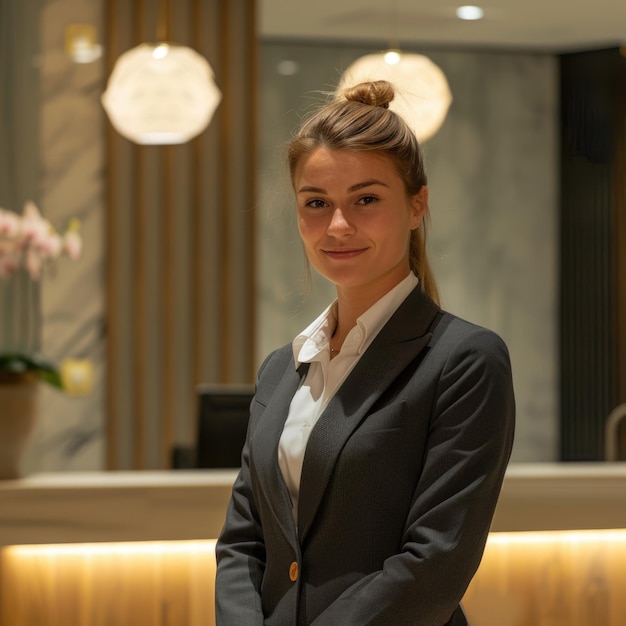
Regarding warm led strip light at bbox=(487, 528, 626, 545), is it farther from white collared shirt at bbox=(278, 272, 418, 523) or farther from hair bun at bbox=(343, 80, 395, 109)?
hair bun at bbox=(343, 80, 395, 109)

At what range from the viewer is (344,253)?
54.7 inches

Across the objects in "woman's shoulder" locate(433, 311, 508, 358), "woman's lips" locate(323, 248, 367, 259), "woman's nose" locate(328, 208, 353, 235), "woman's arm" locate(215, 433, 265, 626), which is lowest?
"woman's arm" locate(215, 433, 265, 626)

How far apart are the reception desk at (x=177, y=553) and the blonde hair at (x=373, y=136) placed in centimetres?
100

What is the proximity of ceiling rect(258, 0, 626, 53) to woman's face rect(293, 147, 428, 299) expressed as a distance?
4.11 meters

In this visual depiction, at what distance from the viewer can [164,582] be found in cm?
227

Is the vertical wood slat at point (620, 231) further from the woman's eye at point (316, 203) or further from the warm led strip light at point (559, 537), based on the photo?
the woman's eye at point (316, 203)

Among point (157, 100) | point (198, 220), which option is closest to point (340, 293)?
point (157, 100)

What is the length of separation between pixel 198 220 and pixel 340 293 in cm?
332

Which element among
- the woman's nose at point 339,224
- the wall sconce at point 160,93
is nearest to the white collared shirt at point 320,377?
the woman's nose at point 339,224

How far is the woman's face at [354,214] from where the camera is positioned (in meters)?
1.37

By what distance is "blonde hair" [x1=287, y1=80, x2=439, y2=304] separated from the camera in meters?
1.39

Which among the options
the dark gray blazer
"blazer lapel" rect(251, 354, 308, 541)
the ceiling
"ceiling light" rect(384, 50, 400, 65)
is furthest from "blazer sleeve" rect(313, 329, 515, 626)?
the ceiling

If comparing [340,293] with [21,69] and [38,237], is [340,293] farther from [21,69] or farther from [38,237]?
[21,69]

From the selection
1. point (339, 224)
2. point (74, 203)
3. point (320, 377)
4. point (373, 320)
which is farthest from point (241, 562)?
point (74, 203)
